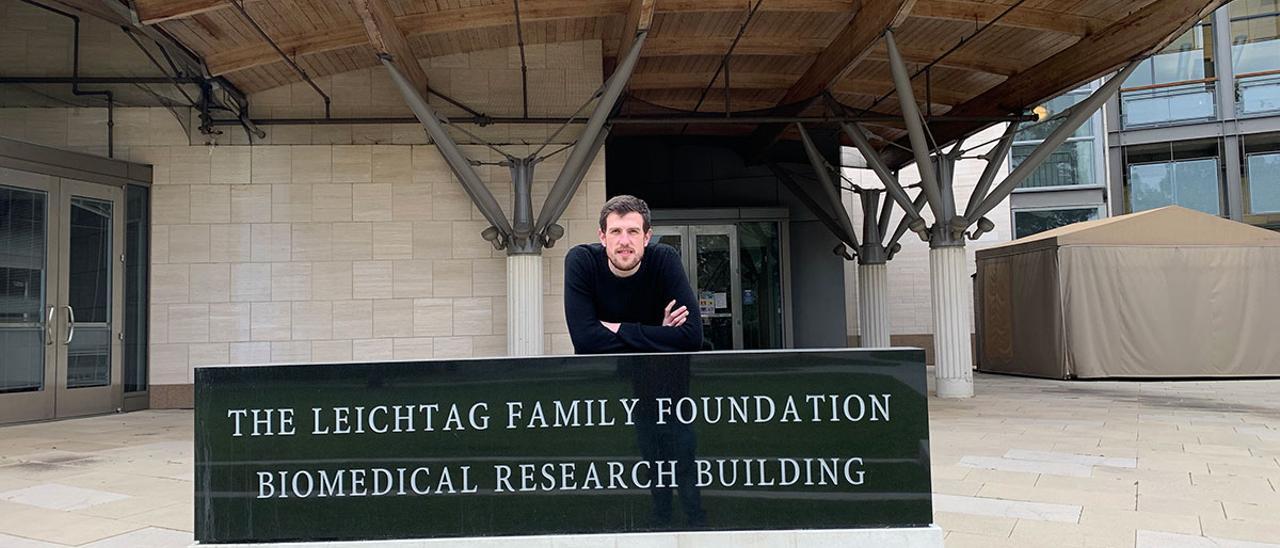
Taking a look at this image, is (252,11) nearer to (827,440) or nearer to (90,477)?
(90,477)

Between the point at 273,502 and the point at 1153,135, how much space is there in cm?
2500

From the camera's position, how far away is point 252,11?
9.02 meters

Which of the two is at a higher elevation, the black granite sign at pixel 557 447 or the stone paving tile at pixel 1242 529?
the black granite sign at pixel 557 447

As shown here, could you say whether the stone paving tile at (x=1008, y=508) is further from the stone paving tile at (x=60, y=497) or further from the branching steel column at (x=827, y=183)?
the branching steel column at (x=827, y=183)

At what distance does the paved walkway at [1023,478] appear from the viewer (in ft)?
14.3

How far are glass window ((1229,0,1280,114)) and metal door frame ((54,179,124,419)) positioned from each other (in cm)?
2508

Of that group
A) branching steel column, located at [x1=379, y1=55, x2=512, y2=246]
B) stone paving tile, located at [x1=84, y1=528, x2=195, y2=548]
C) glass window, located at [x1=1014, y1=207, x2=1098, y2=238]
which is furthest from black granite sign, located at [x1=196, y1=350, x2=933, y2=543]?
glass window, located at [x1=1014, y1=207, x2=1098, y2=238]

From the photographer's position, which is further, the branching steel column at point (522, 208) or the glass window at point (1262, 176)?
the glass window at point (1262, 176)

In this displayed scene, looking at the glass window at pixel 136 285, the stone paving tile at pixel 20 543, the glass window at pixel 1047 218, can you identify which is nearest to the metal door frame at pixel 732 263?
the glass window at pixel 1047 218

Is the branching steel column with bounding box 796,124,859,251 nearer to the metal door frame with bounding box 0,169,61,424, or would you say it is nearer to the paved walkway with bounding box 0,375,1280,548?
the paved walkway with bounding box 0,375,1280,548

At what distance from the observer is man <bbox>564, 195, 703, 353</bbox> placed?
2891 mm

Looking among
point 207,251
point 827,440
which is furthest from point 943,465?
point 207,251

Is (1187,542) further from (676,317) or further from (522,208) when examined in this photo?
(522,208)

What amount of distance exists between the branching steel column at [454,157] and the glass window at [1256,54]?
20480 millimetres
